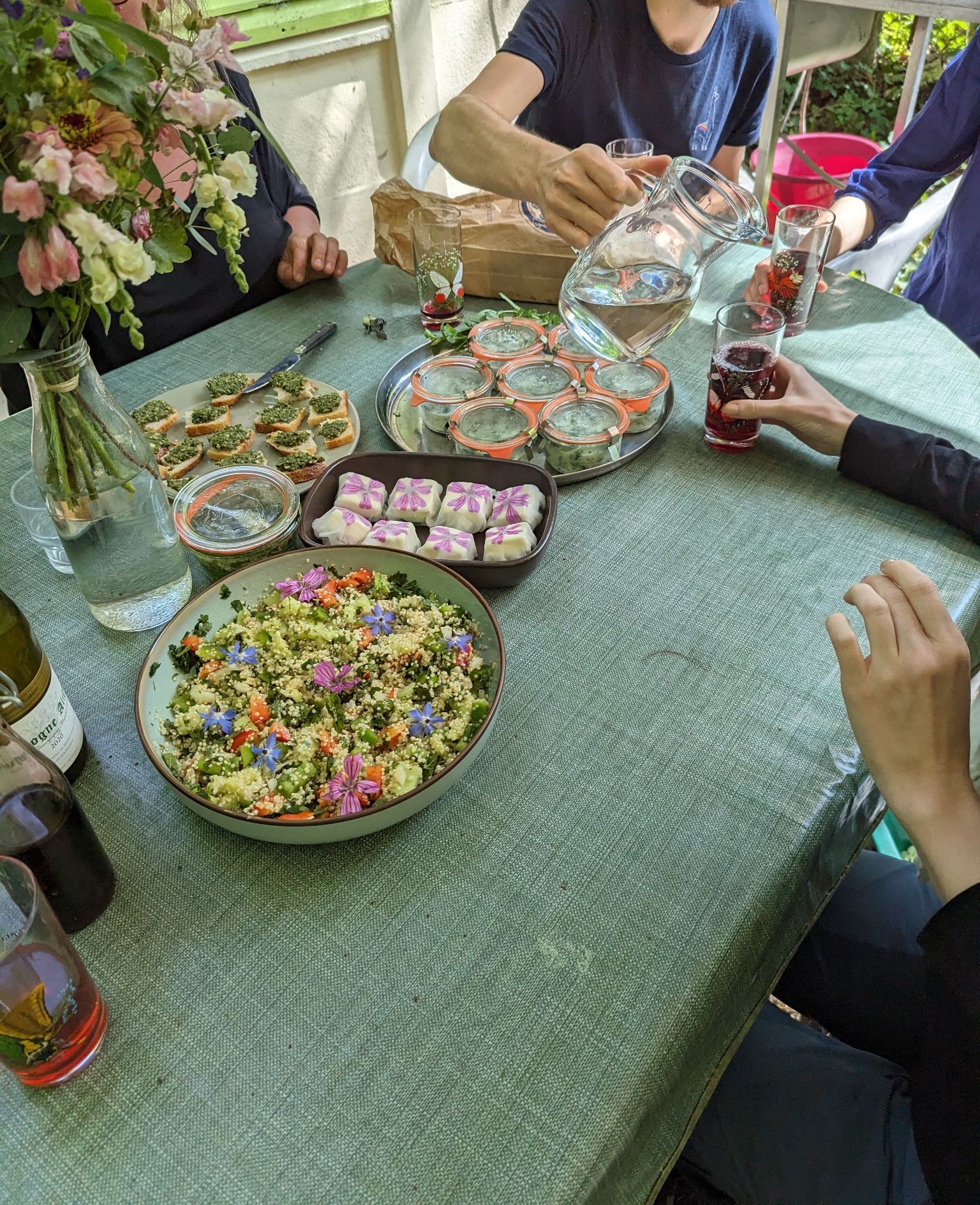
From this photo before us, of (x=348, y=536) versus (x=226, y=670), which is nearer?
(x=226, y=670)

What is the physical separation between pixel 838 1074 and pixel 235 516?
89 centimetres

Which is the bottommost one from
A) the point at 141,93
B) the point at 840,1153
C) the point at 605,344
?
the point at 840,1153

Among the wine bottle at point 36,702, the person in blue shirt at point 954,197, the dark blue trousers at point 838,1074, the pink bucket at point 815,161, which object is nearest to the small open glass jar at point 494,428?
the wine bottle at point 36,702

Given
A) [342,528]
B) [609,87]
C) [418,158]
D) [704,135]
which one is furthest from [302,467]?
[704,135]

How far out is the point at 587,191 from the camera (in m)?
1.20

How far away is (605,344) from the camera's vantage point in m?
1.12

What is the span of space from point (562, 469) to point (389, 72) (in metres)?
2.44

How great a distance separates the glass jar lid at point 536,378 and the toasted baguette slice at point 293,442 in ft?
0.92

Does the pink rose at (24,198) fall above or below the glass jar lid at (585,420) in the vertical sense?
above

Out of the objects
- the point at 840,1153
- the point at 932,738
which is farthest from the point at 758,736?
the point at 840,1153

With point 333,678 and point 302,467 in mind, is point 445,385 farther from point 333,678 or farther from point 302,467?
point 333,678

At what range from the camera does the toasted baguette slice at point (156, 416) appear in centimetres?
118

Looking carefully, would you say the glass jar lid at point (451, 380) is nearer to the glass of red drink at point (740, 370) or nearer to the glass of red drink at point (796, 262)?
the glass of red drink at point (740, 370)

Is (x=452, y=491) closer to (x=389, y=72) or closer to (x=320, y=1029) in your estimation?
(x=320, y=1029)
